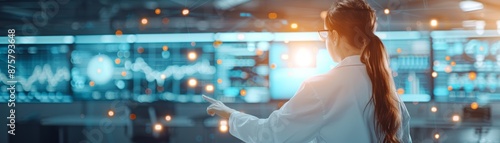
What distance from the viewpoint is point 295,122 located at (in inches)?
32.4

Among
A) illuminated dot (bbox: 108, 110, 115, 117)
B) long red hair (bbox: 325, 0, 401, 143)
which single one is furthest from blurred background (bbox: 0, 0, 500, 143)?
long red hair (bbox: 325, 0, 401, 143)

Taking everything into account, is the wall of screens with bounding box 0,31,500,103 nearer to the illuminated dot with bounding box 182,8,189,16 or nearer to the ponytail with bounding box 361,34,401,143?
the illuminated dot with bounding box 182,8,189,16

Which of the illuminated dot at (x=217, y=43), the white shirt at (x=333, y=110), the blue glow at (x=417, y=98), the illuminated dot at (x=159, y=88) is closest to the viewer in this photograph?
the white shirt at (x=333, y=110)

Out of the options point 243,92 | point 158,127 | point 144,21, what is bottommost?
point 158,127

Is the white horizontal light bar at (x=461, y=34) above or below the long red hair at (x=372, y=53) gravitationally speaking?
above

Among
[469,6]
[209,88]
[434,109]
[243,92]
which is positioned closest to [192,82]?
[209,88]

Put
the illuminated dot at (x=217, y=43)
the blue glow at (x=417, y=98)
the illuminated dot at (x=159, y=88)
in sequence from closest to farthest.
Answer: the blue glow at (x=417, y=98) → the illuminated dot at (x=217, y=43) → the illuminated dot at (x=159, y=88)

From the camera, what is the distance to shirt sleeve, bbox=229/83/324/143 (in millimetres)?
810

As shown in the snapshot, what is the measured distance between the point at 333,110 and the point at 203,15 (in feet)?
6.33

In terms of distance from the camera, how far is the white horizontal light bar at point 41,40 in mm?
2756

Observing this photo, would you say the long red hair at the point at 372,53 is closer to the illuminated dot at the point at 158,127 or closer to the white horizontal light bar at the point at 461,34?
the white horizontal light bar at the point at 461,34

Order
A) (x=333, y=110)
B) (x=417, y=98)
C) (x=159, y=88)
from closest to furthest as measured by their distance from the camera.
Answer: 1. (x=333, y=110)
2. (x=417, y=98)
3. (x=159, y=88)

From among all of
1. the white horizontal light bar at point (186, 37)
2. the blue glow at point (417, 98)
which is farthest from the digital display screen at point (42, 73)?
the blue glow at point (417, 98)

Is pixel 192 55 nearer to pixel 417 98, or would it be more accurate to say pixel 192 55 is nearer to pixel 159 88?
pixel 159 88
